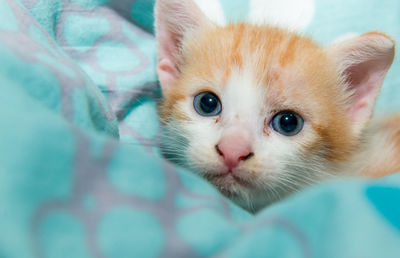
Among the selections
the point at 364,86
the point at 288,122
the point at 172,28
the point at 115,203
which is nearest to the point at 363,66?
the point at 364,86

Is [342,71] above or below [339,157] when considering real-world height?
above

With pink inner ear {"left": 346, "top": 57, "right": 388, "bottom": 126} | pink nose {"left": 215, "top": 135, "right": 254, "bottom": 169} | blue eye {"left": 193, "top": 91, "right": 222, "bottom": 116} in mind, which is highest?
pink inner ear {"left": 346, "top": 57, "right": 388, "bottom": 126}

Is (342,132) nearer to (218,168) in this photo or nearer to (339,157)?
(339,157)

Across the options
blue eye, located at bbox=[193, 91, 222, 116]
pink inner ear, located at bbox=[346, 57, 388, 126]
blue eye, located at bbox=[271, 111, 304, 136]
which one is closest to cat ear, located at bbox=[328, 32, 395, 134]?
pink inner ear, located at bbox=[346, 57, 388, 126]

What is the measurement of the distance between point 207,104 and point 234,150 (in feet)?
0.69

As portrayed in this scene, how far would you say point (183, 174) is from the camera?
25.3 inches

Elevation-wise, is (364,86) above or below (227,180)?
above

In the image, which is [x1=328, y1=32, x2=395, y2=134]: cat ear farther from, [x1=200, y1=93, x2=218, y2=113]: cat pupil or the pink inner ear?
[x1=200, y1=93, x2=218, y2=113]: cat pupil

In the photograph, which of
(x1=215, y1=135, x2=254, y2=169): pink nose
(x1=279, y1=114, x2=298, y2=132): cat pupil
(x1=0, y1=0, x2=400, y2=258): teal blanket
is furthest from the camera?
(x1=279, y1=114, x2=298, y2=132): cat pupil

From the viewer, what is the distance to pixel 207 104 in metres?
1.04

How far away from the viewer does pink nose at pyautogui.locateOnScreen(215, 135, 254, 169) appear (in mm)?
864

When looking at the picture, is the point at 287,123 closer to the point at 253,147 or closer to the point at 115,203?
the point at 253,147

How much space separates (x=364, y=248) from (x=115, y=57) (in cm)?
102

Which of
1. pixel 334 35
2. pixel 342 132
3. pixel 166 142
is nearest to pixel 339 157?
pixel 342 132
